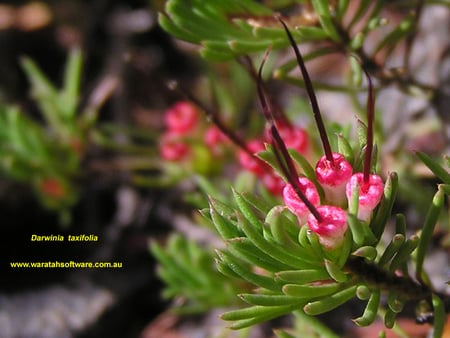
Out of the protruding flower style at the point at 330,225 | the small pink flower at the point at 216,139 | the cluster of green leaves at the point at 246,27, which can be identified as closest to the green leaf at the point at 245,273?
the protruding flower style at the point at 330,225

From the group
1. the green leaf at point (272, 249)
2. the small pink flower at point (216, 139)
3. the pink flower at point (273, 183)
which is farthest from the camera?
the small pink flower at point (216, 139)

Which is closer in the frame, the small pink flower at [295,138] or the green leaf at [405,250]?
the green leaf at [405,250]

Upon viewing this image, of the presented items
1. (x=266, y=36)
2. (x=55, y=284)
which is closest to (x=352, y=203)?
(x=266, y=36)

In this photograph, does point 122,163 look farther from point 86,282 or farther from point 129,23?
point 129,23

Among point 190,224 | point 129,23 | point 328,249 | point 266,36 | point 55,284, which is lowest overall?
point 55,284

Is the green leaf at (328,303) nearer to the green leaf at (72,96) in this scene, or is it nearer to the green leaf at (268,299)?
the green leaf at (268,299)

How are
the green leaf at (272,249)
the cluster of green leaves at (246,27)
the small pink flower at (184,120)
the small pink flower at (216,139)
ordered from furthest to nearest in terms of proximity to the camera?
the small pink flower at (184,120)
the small pink flower at (216,139)
the cluster of green leaves at (246,27)
the green leaf at (272,249)

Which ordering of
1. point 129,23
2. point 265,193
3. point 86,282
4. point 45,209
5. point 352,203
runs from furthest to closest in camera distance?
1. point 129,23
2. point 45,209
3. point 86,282
4. point 265,193
5. point 352,203
